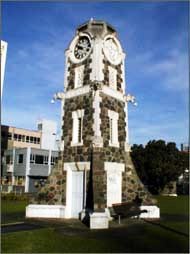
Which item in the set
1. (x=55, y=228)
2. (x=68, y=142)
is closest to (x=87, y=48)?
(x=68, y=142)

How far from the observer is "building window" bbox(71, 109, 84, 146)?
16.1 meters

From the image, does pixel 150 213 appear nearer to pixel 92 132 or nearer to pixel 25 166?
pixel 92 132

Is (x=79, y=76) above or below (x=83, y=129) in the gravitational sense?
above

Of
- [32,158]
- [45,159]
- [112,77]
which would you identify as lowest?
[45,159]

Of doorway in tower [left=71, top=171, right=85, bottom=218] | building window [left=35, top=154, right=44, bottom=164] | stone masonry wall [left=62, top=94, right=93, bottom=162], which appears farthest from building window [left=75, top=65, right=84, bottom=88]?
building window [left=35, top=154, right=44, bottom=164]

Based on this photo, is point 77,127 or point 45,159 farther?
point 45,159

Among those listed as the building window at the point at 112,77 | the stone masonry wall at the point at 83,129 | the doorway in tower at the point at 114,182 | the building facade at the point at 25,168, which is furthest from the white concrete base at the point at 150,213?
the building facade at the point at 25,168

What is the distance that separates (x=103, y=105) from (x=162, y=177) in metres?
31.5

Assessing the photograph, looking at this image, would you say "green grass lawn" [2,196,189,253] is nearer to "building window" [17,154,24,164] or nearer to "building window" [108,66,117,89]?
"building window" [108,66,117,89]

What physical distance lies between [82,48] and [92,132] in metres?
5.17

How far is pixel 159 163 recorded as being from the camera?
145ft

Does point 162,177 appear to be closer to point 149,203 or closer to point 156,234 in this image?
point 149,203

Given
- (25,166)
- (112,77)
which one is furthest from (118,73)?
(25,166)

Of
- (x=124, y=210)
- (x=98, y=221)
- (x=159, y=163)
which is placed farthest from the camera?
(x=159, y=163)
